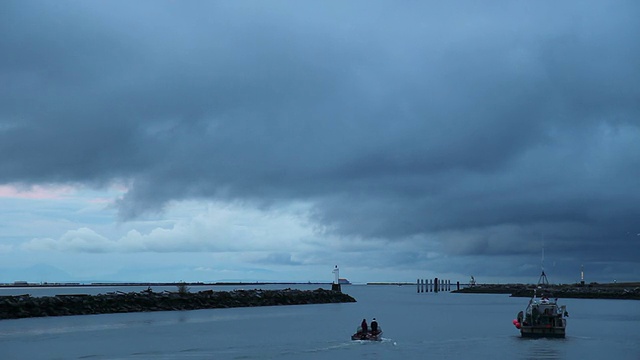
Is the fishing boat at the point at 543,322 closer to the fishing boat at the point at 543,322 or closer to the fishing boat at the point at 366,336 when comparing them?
the fishing boat at the point at 543,322

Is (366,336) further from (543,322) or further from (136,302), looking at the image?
(136,302)

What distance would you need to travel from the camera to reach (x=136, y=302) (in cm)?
10412

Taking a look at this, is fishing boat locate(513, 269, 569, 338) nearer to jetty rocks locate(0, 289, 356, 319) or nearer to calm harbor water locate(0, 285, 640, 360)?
calm harbor water locate(0, 285, 640, 360)

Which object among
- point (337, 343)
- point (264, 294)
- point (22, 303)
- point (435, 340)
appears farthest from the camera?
point (264, 294)

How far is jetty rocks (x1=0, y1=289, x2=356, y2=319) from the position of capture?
85.9 metres

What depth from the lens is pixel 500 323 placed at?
94750 mm

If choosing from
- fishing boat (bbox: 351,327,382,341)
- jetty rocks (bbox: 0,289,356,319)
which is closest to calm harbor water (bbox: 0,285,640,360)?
fishing boat (bbox: 351,327,382,341)

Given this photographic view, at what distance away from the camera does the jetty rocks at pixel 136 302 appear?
85.9m

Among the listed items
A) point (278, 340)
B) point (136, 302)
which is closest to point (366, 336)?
point (278, 340)

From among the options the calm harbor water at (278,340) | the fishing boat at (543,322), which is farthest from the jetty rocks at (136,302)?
the fishing boat at (543,322)

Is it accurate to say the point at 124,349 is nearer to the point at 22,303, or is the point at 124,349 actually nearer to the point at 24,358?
the point at 24,358

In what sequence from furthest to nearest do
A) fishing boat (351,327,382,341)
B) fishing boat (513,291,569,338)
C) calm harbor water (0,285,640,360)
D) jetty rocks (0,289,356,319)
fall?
jetty rocks (0,289,356,319) → fishing boat (513,291,569,338) → fishing boat (351,327,382,341) → calm harbor water (0,285,640,360)

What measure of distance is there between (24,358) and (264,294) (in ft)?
292

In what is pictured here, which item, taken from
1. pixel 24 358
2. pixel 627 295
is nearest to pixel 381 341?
pixel 24 358
